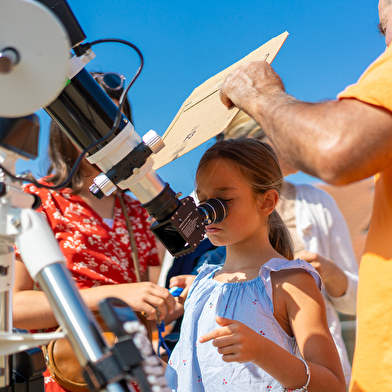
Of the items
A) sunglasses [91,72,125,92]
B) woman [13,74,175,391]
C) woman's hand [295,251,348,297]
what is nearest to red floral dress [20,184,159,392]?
woman [13,74,175,391]

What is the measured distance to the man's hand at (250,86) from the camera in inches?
39.8

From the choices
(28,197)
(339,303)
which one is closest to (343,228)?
(339,303)

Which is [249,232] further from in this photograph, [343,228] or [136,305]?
[343,228]

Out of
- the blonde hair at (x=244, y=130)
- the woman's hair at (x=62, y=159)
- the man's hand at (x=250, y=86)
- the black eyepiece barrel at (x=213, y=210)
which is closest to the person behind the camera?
the man's hand at (x=250, y=86)

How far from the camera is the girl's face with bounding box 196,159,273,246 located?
5.00ft

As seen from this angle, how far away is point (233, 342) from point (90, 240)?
0.88 meters

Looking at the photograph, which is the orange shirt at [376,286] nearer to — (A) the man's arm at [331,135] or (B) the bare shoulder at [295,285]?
(A) the man's arm at [331,135]

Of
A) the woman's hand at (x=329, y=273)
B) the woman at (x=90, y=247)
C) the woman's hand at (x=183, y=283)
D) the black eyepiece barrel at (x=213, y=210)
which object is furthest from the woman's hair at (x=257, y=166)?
the woman at (x=90, y=247)

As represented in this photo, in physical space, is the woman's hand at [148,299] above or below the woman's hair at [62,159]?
below

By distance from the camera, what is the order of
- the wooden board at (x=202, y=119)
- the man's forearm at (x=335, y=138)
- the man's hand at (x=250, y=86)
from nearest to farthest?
the man's forearm at (x=335, y=138) < the man's hand at (x=250, y=86) < the wooden board at (x=202, y=119)

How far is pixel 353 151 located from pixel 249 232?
839mm

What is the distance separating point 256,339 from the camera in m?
1.07

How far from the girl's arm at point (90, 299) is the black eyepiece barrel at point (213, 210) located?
32 cm

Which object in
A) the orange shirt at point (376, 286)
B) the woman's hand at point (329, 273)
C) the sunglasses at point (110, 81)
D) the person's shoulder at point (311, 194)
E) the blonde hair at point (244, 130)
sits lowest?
the orange shirt at point (376, 286)
